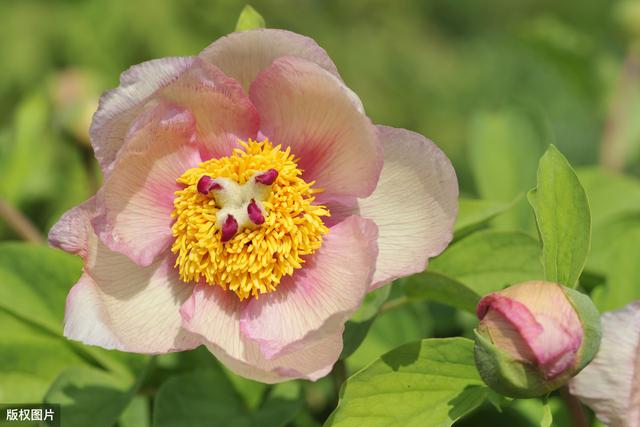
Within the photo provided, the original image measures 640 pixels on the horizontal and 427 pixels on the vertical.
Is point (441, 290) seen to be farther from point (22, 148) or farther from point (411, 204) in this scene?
point (22, 148)

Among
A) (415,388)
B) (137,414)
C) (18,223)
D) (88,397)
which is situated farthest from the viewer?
(18,223)

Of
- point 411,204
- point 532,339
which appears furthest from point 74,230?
point 532,339

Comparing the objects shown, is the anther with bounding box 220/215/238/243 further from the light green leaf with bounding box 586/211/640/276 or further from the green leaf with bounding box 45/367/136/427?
the light green leaf with bounding box 586/211/640/276

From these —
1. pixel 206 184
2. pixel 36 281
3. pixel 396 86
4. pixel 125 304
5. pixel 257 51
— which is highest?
pixel 257 51

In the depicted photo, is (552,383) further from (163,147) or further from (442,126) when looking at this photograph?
(442,126)

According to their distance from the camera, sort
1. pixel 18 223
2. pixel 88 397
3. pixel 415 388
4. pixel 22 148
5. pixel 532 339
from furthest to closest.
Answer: pixel 22 148 < pixel 18 223 < pixel 88 397 < pixel 415 388 < pixel 532 339

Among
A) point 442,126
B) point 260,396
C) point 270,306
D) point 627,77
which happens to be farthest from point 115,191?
point 442,126

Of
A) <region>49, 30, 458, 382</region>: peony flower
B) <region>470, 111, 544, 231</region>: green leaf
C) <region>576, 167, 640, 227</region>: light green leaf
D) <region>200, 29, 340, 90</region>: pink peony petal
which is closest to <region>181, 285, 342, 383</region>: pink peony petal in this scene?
<region>49, 30, 458, 382</region>: peony flower

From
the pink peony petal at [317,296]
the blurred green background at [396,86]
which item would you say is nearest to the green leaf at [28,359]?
→ the blurred green background at [396,86]
